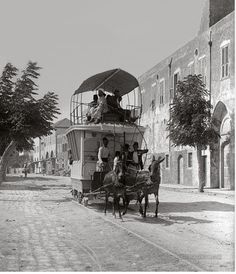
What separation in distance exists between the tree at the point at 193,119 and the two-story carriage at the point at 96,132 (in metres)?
9.50

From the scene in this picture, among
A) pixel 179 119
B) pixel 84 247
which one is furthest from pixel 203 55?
pixel 84 247

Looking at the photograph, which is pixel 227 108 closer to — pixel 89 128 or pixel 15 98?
pixel 15 98

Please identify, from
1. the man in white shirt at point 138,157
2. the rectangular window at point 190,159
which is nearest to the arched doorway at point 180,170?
the rectangular window at point 190,159

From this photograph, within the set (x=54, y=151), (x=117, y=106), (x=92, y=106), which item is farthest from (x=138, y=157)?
(x=54, y=151)

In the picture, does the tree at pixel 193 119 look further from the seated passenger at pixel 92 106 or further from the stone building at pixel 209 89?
the seated passenger at pixel 92 106

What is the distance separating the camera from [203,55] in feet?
103

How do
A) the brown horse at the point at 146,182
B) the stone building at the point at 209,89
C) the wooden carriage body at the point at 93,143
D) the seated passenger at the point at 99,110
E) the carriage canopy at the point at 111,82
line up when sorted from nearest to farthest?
the brown horse at the point at 146,182 < the wooden carriage body at the point at 93,143 < the seated passenger at the point at 99,110 < the carriage canopy at the point at 111,82 < the stone building at the point at 209,89

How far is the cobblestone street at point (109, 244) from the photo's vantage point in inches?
272

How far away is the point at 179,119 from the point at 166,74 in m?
12.7

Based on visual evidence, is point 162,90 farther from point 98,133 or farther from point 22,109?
point 98,133

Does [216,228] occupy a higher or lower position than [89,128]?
lower

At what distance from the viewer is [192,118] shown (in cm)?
2642

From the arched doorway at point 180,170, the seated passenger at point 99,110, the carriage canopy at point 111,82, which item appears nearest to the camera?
the seated passenger at point 99,110

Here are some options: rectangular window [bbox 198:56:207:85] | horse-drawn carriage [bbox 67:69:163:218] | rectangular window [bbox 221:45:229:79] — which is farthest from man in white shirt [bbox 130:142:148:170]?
rectangular window [bbox 198:56:207:85]
